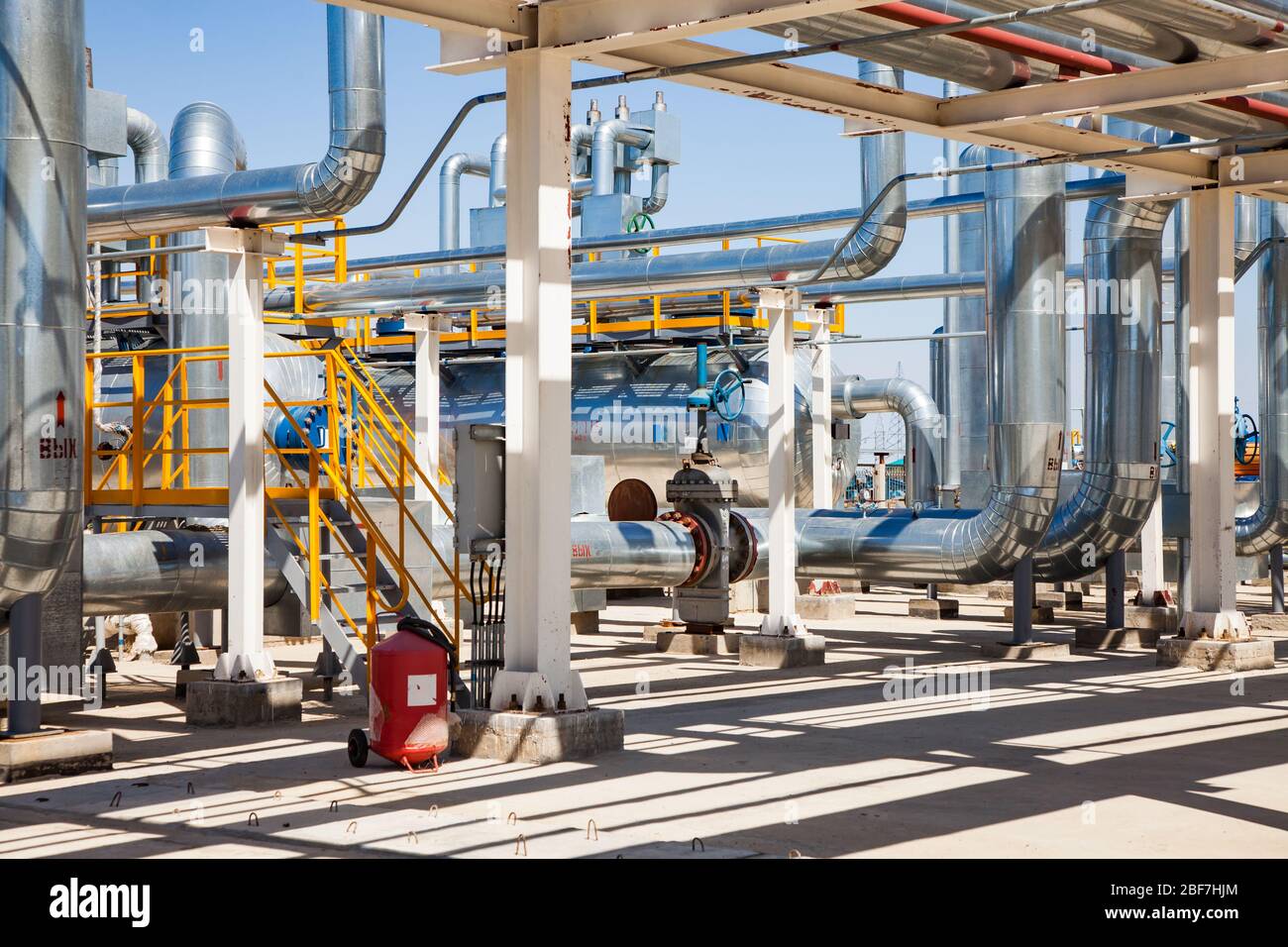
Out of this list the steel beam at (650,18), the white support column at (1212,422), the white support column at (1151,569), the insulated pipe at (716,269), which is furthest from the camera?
the white support column at (1151,569)

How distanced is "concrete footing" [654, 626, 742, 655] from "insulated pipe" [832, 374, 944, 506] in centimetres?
1060

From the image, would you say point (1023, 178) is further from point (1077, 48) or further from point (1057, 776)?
point (1057, 776)

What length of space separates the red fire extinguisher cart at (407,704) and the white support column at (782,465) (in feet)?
20.1

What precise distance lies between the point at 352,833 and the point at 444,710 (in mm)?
2153

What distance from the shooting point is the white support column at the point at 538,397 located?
367 inches

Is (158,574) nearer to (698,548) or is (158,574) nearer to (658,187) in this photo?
(698,548)

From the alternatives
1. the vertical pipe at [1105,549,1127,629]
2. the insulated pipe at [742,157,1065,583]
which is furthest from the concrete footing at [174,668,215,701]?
the vertical pipe at [1105,549,1127,629]

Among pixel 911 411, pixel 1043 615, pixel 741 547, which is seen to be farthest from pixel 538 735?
pixel 911 411

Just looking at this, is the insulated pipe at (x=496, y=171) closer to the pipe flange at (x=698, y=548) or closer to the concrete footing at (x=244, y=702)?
the pipe flange at (x=698, y=548)

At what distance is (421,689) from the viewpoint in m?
9.10

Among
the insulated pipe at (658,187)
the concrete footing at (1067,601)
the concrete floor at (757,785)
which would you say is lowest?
the concrete floor at (757,785)

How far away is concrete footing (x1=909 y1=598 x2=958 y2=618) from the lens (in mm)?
20594

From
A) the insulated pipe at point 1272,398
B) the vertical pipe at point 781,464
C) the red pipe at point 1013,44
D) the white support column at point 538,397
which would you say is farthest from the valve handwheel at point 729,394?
the white support column at point 538,397

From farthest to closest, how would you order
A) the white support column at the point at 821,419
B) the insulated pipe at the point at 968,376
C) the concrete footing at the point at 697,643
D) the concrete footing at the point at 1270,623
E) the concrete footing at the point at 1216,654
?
the insulated pipe at the point at 968,376 → the white support column at the point at 821,419 → the concrete footing at the point at 1270,623 → the concrete footing at the point at 697,643 → the concrete footing at the point at 1216,654
